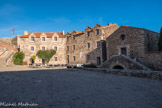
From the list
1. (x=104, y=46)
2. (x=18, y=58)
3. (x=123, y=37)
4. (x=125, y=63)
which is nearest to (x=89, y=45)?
(x=104, y=46)

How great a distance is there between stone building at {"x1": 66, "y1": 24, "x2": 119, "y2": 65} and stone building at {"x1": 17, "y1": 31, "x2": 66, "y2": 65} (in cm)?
182

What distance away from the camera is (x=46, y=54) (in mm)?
28578

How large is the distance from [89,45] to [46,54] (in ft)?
40.1

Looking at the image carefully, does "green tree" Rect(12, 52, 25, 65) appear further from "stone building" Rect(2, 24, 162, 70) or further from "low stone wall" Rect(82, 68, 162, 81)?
"low stone wall" Rect(82, 68, 162, 81)

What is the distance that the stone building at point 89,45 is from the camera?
72.8ft

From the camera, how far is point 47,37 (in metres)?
30.3

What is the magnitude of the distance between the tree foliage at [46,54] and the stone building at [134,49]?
17.8 meters

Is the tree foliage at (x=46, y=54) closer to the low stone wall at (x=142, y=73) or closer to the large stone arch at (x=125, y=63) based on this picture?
the large stone arch at (x=125, y=63)

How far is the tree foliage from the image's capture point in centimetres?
2841

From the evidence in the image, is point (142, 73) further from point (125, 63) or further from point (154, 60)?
point (154, 60)

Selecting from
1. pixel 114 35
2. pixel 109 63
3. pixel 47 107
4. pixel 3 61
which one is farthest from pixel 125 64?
pixel 3 61

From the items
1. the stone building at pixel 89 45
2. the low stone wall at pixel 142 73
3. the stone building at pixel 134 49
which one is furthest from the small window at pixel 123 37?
the low stone wall at pixel 142 73

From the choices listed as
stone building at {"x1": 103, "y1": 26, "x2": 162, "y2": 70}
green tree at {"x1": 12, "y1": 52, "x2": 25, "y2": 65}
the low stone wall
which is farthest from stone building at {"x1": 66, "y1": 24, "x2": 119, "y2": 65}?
green tree at {"x1": 12, "y1": 52, "x2": 25, "y2": 65}

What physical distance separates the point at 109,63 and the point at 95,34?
32.5 feet
